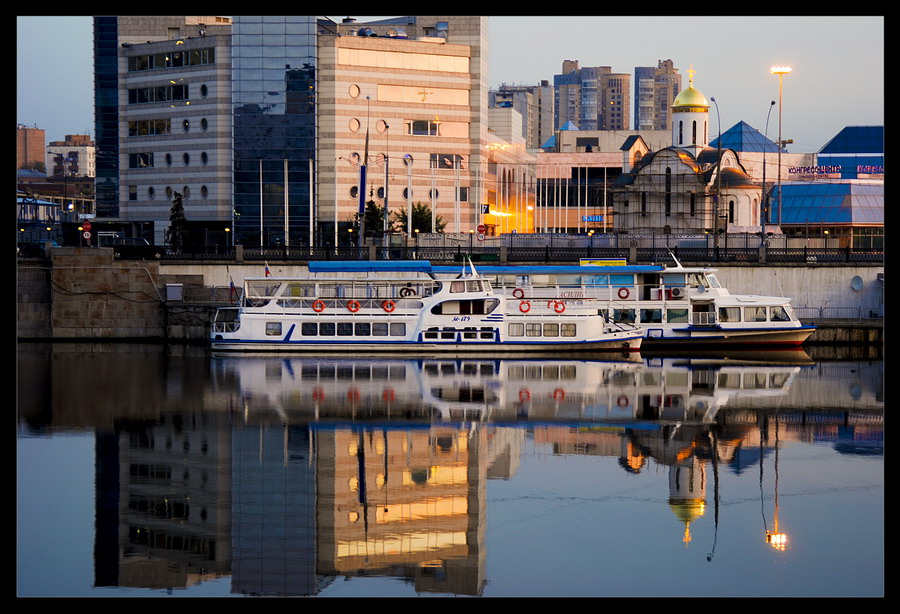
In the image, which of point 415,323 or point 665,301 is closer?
point 415,323

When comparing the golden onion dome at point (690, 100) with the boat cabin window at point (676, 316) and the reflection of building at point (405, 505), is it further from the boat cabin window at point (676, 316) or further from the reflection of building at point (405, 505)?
the reflection of building at point (405, 505)

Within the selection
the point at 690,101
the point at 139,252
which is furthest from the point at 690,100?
the point at 139,252

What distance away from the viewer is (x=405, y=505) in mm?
30578

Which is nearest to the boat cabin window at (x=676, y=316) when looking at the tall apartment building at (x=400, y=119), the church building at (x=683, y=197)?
the tall apartment building at (x=400, y=119)

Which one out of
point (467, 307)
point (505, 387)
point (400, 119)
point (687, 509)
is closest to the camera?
point (687, 509)

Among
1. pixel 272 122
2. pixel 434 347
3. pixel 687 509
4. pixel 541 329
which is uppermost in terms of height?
pixel 272 122

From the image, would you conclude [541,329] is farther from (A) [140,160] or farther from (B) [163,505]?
(A) [140,160]

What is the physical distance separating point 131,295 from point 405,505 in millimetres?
46787

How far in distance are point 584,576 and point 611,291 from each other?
44.4 m

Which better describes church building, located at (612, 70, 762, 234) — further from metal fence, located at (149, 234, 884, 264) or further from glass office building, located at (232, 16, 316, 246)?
metal fence, located at (149, 234, 884, 264)

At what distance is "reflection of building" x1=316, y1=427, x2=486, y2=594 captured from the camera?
25.8 metres

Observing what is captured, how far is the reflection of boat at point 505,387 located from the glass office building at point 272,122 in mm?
54998

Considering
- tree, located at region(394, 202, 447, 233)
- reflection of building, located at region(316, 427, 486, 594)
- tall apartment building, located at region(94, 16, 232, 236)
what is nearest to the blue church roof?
tree, located at region(394, 202, 447, 233)
